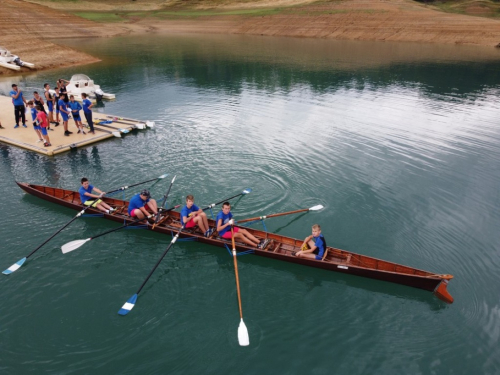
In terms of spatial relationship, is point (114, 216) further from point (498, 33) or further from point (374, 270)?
point (498, 33)

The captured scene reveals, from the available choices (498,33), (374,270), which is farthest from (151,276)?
(498,33)

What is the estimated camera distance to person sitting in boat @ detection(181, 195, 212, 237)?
1435 centimetres

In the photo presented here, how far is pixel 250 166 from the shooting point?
21094 mm

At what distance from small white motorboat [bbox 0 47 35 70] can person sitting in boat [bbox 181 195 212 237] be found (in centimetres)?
4575

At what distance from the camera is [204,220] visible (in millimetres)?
14508

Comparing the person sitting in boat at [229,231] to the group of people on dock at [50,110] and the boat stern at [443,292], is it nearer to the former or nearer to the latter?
the boat stern at [443,292]

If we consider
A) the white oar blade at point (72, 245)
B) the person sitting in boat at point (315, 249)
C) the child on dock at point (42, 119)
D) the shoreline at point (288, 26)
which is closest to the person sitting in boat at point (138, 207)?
the white oar blade at point (72, 245)

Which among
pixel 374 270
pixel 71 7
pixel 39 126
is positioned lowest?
pixel 374 270

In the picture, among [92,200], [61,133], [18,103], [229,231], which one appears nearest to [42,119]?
[61,133]

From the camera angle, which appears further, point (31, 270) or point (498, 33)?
point (498, 33)

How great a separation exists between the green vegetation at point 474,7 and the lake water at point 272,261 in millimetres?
85850

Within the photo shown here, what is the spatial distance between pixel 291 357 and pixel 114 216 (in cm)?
984

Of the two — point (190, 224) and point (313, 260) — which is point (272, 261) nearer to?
point (313, 260)

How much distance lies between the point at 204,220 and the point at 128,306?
177 inches
